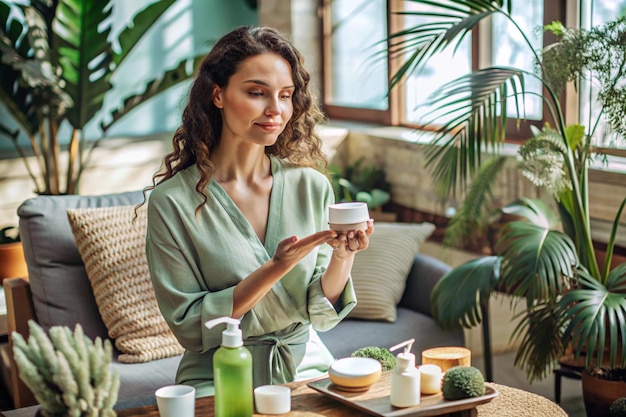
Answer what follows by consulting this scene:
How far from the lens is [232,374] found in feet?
5.20

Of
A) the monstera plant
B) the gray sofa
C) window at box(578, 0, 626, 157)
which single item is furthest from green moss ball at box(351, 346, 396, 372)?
the monstera plant

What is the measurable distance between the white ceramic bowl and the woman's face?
0.55 m

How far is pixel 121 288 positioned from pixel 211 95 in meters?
1.07

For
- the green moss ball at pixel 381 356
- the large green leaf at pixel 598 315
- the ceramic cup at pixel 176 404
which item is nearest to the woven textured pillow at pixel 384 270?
the large green leaf at pixel 598 315

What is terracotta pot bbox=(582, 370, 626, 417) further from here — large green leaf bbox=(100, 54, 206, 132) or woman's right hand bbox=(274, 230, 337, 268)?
large green leaf bbox=(100, 54, 206, 132)

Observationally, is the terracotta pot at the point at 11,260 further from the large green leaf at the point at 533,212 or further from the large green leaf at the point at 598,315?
the large green leaf at the point at 598,315

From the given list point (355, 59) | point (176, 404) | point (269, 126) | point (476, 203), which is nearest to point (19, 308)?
point (269, 126)

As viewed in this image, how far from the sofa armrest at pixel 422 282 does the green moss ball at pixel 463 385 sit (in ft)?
5.12

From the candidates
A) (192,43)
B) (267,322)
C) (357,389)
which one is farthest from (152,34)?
(357,389)

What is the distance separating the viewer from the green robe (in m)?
1.99

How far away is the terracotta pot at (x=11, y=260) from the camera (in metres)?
3.57

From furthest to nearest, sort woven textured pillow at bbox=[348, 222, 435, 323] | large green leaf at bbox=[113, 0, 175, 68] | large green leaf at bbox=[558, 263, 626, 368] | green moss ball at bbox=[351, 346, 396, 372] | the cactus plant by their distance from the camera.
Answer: large green leaf at bbox=[113, 0, 175, 68] → woven textured pillow at bbox=[348, 222, 435, 323] → large green leaf at bbox=[558, 263, 626, 368] → green moss ball at bbox=[351, 346, 396, 372] → the cactus plant

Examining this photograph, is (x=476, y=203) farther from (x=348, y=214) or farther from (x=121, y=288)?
(x=348, y=214)

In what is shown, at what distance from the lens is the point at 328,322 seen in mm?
2070
